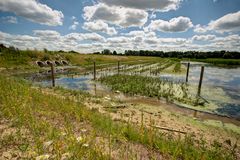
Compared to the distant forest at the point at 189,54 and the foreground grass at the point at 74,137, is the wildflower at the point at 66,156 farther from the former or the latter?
the distant forest at the point at 189,54

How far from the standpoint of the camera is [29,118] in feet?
15.1

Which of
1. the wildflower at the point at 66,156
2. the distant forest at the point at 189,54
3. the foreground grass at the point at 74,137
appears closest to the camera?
the wildflower at the point at 66,156

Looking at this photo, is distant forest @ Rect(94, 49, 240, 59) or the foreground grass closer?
the foreground grass

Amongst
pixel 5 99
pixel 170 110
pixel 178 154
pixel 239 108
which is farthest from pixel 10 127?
pixel 239 108

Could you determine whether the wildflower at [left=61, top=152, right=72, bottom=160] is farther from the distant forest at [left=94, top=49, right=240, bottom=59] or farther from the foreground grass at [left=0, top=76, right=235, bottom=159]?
the distant forest at [left=94, top=49, right=240, bottom=59]

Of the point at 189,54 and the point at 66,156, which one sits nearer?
the point at 66,156

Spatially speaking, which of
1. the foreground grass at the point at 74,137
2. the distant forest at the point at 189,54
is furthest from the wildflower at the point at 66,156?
the distant forest at the point at 189,54

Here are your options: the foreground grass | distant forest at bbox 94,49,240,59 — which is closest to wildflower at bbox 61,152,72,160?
the foreground grass

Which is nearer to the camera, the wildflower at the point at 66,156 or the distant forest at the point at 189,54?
the wildflower at the point at 66,156

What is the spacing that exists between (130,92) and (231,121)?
5898 mm

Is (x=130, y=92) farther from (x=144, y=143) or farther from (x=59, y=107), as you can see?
(x=144, y=143)

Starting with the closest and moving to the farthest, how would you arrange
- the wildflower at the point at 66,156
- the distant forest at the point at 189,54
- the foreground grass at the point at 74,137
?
the wildflower at the point at 66,156 → the foreground grass at the point at 74,137 → the distant forest at the point at 189,54

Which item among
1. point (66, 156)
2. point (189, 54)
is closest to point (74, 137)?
point (66, 156)

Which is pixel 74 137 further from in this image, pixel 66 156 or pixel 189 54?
pixel 189 54
